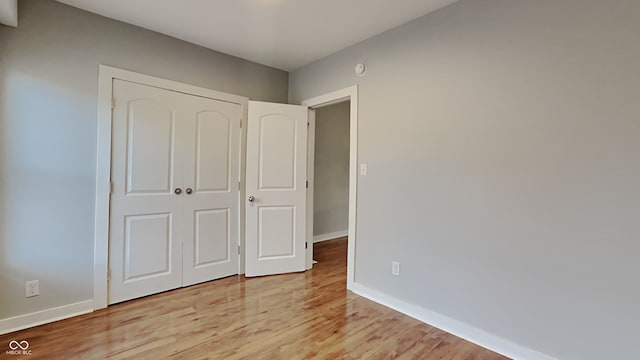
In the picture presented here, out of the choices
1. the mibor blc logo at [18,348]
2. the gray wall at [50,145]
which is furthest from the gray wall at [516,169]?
the mibor blc logo at [18,348]

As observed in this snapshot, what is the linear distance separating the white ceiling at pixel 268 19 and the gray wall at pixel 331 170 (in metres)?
2.20

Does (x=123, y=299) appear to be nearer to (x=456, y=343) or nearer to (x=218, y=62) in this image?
(x=218, y=62)

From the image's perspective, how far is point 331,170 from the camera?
5363 mm

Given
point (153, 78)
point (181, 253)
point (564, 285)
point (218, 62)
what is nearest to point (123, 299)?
point (181, 253)

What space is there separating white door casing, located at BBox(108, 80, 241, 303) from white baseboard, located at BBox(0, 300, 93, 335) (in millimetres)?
193

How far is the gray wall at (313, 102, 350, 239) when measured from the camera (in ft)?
16.8

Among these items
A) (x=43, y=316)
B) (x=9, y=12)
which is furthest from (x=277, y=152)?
(x=43, y=316)

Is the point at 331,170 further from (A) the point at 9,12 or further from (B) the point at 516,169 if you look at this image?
(A) the point at 9,12

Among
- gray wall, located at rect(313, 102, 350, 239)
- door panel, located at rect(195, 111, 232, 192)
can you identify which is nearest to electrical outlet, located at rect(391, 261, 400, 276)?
door panel, located at rect(195, 111, 232, 192)

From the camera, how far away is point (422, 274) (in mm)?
2371

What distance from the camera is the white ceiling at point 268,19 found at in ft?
7.36

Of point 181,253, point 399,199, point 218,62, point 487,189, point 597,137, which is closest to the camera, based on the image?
point 597,137

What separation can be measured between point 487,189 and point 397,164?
0.76 metres

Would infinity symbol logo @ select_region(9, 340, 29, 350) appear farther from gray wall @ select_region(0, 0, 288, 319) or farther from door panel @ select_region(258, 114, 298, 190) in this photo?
door panel @ select_region(258, 114, 298, 190)
